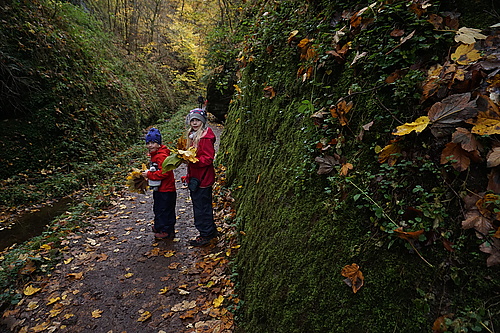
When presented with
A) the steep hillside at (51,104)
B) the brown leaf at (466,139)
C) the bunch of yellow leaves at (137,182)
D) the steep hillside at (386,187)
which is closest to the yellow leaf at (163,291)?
the steep hillside at (386,187)

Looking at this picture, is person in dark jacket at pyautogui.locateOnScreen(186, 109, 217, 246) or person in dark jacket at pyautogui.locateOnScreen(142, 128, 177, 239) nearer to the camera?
person in dark jacket at pyautogui.locateOnScreen(186, 109, 217, 246)

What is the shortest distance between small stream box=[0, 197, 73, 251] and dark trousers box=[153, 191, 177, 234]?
2.97m

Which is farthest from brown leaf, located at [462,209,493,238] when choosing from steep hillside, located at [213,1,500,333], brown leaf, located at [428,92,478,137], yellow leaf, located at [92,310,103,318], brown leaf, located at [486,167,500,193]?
yellow leaf, located at [92,310,103,318]

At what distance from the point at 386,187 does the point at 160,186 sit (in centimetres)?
387

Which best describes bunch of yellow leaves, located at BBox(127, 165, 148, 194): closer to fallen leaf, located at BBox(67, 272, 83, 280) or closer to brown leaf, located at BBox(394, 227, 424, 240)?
fallen leaf, located at BBox(67, 272, 83, 280)

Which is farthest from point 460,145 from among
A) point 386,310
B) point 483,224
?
point 386,310

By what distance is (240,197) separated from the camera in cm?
484

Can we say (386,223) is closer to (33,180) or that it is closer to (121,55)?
(33,180)

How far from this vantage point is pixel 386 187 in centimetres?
172

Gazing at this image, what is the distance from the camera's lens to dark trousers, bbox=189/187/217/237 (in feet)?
14.5

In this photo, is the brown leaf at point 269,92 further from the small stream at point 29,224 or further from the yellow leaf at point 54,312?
the small stream at point 29,224

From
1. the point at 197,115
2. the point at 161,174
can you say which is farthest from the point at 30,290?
the point at 197,115

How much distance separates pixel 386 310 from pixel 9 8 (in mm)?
13007

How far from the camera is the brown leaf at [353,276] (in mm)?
1631
